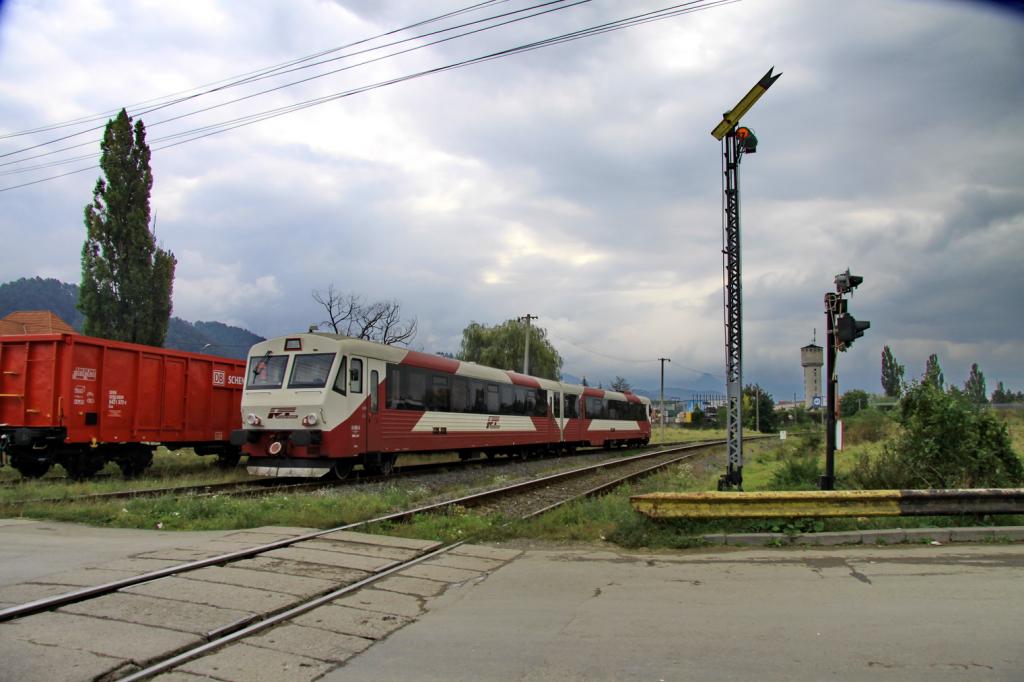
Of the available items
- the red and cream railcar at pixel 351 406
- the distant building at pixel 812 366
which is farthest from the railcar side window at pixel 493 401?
the distant building at pixel 812 366

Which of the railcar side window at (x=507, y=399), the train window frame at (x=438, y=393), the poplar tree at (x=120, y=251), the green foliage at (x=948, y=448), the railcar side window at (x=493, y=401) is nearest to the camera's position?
the green foliage at (x=948, y=448)

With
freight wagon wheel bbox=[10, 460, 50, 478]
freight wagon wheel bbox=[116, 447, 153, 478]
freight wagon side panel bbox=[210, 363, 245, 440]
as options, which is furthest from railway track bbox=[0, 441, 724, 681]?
freight wagon wheel bbox=[10, 460, 50, 478]

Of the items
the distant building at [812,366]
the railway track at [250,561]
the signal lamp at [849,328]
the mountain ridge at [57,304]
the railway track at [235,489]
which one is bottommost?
the railway track at [235,489]

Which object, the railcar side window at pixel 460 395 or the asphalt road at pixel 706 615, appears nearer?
the asphalt road at pixel 706 615

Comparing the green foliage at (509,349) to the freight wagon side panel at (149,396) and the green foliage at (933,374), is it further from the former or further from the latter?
the green foliage at (933,374)

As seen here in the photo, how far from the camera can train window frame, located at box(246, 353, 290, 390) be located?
15695mm

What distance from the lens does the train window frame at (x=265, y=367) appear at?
15.7 metres

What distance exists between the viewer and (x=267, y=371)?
15961 millimetres

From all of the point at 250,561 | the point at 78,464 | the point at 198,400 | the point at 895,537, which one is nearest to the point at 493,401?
the point at 198,400

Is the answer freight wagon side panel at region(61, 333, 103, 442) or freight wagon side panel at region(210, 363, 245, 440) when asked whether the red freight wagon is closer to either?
freight wagon side panel at region(61, 333, 103, 442)

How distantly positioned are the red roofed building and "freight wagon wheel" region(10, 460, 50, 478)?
36.5 m

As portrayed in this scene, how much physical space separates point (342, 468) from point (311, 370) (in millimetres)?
2354

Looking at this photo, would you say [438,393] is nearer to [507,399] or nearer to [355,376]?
[355,376]

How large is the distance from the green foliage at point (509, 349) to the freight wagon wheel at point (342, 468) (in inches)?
1598
